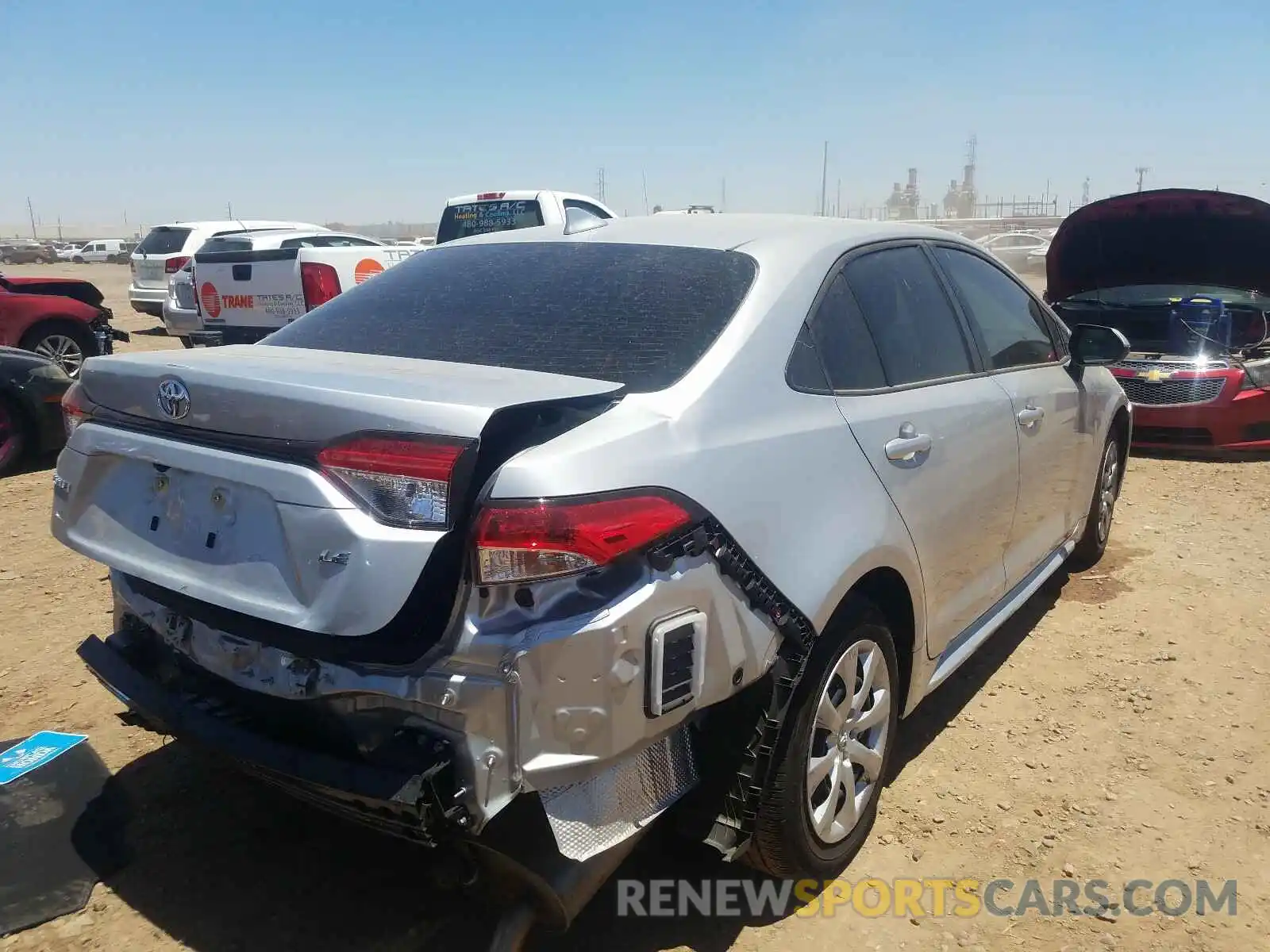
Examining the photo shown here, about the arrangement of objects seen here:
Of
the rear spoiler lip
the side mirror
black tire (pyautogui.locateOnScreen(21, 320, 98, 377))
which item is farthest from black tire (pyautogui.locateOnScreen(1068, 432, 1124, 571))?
black tire (pyautogui.locateOnScreen(21, 320, 98, 377))

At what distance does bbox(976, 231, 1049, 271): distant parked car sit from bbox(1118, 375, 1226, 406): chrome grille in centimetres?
1555

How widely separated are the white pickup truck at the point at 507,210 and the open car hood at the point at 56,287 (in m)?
3.82

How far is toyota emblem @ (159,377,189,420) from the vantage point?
221 centimetres

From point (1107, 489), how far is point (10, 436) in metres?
7.16

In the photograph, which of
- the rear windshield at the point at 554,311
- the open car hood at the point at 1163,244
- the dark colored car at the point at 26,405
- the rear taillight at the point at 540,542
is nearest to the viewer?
the rear taillight at the point at 540,542

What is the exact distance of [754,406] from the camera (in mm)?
2279

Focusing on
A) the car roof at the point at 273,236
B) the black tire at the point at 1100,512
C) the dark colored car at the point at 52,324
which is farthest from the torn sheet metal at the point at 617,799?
the car roof at the point at 273,236

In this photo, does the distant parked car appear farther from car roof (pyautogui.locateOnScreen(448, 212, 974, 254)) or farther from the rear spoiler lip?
car roof (pyautogui.locateOnScreen(448, 212, 974, 254))

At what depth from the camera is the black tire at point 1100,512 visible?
15.9 ft

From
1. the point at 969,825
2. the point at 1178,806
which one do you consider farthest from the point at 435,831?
the point at 1178,806

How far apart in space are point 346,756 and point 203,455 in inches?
28.7

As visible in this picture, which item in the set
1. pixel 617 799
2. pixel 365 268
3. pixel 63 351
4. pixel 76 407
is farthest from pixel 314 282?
pixel 617 799

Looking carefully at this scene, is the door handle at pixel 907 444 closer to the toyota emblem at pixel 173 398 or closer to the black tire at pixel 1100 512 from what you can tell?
the toyota emblem at pixel 173 398

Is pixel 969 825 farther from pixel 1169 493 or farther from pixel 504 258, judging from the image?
pixel 1169 493
